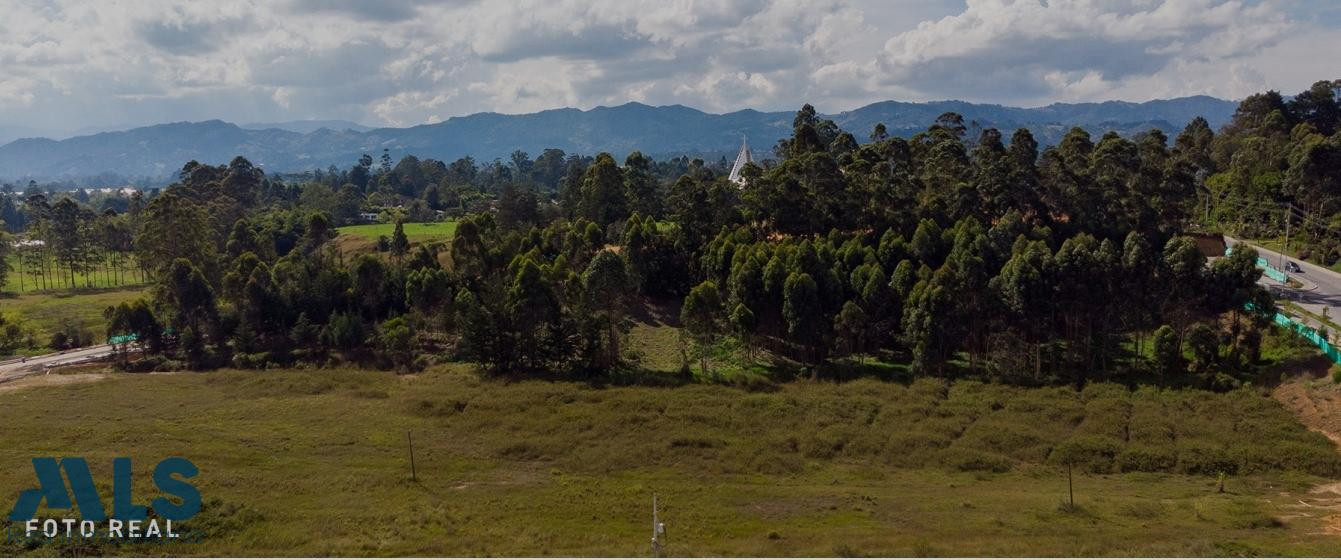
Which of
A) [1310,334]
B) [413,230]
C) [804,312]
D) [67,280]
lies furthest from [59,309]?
[1310,334]

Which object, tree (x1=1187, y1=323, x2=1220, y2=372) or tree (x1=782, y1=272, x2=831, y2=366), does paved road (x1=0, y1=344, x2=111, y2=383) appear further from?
tree (x1=1187, y1=323, x2=1220, y2=372)

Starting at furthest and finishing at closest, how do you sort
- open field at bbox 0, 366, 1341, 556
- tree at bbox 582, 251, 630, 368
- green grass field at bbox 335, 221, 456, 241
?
green grass field at bbox 335, 221, 456, 241
tree at bbox 582, 251, 630, 368
open field at bbox 0, 366, 1341, 556

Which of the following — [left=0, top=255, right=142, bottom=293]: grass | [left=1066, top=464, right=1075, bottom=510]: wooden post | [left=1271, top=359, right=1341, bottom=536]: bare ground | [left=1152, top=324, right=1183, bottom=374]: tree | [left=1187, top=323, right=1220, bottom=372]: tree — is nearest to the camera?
[left=1271, top=359, right=1341, bottom=536]: bare ground

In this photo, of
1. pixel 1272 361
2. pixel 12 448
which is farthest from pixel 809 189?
pixel 12 448

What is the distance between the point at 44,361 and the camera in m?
52.2

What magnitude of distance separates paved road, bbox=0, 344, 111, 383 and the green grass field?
36.7m

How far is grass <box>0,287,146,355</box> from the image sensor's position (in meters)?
59.4

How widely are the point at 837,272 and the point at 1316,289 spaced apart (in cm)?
3129

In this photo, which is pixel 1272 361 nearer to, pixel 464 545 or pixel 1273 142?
pixel 464 545

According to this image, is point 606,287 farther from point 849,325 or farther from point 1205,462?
point 1205,462

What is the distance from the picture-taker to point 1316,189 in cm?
5922

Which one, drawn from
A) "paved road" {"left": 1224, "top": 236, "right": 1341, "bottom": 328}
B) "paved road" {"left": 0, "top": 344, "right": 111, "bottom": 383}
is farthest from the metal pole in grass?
"paved road" {"left": 1224, "top": 236, "right": 1341, "bottom": 328}

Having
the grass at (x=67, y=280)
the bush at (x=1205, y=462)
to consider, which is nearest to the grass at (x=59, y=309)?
the grass at (x=67, y=280)

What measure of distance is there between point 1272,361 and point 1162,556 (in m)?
24.2
